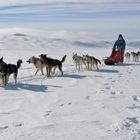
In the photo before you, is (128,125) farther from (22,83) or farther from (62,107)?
(22,83)

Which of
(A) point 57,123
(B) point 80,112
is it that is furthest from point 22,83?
(A) point 57,123

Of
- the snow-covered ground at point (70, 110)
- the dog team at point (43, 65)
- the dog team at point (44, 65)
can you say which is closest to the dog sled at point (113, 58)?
the dog team at point (44, 65)

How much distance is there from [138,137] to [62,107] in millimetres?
3235

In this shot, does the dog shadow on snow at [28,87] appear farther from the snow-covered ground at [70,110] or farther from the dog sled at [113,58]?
the dog sled at [113,58]

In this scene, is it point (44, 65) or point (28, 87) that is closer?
point (28, 87)

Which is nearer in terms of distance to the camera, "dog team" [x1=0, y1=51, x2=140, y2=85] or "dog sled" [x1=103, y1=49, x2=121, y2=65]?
"dog team" [x1=0, y1=51, x2=140, y2=85]

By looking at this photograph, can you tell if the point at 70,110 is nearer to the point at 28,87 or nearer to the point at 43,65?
the point at 28,87

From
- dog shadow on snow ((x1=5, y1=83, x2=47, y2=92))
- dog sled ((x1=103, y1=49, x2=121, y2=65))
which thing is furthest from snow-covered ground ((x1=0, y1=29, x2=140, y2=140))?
dog sled ((x1=103, y1=49, x2=121, y2=65))

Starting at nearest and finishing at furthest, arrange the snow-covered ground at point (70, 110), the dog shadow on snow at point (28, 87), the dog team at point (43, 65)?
the snow-covered ground at point (70, 110)
the dog shadow on snow at point (28, 87)
the dog team at point (43, 65)

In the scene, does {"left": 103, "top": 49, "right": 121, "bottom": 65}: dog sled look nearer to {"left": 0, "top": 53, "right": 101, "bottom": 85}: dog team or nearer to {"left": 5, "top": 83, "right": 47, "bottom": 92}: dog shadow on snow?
{"left": 0, "top": 53, "right": 101, "bottom": 85}: dog team

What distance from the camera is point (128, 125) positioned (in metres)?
A: 7.23

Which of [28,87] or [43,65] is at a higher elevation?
[43,65]

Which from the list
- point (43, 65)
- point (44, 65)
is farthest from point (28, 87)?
point (43, 65)

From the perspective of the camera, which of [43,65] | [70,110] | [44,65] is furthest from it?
[43,65]
